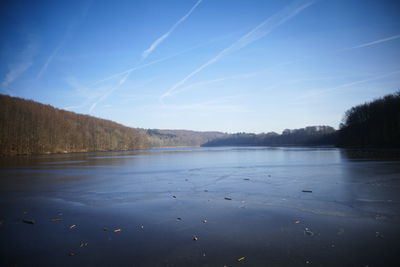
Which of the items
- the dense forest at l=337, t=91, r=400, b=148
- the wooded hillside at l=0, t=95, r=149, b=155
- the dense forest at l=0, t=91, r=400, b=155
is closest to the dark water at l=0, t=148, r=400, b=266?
the dense forest at l=337, t=91, r=400, b=148

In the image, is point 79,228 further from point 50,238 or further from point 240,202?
point 240,202

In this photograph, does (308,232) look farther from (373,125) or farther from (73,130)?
(73,130)

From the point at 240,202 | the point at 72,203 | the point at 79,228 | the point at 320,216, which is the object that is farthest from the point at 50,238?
the point at 320,216

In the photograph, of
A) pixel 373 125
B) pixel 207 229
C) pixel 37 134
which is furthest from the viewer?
pixel 37 134

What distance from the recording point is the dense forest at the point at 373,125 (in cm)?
6138

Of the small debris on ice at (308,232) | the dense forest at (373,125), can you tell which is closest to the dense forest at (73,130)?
the dense forest at (373,125)

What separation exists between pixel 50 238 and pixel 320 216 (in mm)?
9029

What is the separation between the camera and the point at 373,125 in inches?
2778

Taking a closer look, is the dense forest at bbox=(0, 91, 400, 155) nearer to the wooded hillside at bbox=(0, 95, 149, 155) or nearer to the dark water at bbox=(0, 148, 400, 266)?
the wooded hillside at bbox=(0, 95, 149, 155)

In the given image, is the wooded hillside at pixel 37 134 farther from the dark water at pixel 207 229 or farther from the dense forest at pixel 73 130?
the dark water at pixel 207 229

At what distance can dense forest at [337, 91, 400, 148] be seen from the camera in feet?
201

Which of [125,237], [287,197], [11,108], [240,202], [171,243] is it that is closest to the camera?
[171,243]

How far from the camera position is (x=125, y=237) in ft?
22.5

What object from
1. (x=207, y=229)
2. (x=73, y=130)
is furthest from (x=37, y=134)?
(x=207, y=229)
